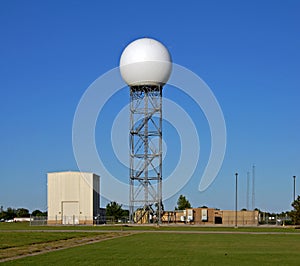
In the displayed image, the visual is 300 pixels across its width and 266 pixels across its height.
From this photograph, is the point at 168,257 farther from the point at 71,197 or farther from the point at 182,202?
the point at 182,202

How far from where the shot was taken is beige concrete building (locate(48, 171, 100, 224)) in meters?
89.9

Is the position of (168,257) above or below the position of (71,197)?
above

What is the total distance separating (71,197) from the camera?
3570 inches

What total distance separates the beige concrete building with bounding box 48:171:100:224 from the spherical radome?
17.7 meters

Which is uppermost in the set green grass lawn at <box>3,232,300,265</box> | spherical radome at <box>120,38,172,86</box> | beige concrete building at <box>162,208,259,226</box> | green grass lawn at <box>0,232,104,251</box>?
spherical radome at <box>120,38,172,86</box>

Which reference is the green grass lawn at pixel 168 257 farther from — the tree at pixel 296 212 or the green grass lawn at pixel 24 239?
the tree at pixel 296 212

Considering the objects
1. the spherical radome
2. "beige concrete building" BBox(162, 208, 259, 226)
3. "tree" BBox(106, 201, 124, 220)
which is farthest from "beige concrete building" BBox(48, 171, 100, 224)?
"tree" BBox(106, 201, 124, 220)

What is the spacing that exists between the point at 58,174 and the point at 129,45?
23046 millimetres

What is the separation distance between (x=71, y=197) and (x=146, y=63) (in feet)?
79.8

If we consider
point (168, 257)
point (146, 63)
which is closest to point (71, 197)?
point (146, 63)

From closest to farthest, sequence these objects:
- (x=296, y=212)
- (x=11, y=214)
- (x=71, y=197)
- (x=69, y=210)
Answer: (x=296, y=212), (x=69, y=210), (x=71, y=197), (x=11, y=214)

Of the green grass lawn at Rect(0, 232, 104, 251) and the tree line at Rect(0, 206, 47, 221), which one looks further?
the tree line at Rect(0, 206, 47, 221)

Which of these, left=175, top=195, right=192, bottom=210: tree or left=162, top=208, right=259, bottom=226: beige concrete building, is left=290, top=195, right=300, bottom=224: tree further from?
left=175, top=195, right=192, bottom=210: tree

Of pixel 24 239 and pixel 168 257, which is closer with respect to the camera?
pixel 168 257
